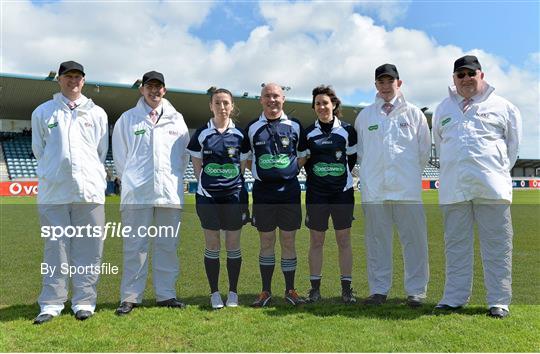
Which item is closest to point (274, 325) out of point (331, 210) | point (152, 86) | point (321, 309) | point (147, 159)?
point (321, 309)

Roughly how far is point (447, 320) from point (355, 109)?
31648mm

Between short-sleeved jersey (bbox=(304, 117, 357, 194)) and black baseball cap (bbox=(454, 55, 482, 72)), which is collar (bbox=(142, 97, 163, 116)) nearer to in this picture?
short-sleeved jersey (bbox=(304, 117, 357, 194))

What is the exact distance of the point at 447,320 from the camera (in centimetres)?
382

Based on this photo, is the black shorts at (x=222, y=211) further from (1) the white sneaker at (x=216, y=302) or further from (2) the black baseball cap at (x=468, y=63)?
(2) the black baseball cap at (x=468, y=63)

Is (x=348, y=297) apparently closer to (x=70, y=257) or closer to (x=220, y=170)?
(x=220, y=170)

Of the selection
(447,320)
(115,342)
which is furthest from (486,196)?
(115,342)

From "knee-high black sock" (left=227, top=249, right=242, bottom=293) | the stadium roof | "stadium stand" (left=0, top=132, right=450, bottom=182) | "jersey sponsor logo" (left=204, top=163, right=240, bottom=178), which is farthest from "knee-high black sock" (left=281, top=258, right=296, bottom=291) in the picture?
"stadium stand" (left=0, top=132, right=450, bottom=182)

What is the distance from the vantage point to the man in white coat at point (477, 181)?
13.1 feet

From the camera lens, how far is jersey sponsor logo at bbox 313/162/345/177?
4438mm

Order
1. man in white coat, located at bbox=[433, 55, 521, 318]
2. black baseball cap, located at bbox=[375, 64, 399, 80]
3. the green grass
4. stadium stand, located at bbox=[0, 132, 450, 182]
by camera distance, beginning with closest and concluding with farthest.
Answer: the green grass
man in white coat, located at bbox=[433, 55, 521, 318]
black baseball cap, located at bbox=[375, 64, 399, 80]
stadium stand, located at bbox=[0, 132, 450, 182]

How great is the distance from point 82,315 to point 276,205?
199cm

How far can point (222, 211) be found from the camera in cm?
430

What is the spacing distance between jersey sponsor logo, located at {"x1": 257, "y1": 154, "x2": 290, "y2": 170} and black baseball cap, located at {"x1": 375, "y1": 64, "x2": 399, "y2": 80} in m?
1.27

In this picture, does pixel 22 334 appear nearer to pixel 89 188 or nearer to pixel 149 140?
pixel 89 188
